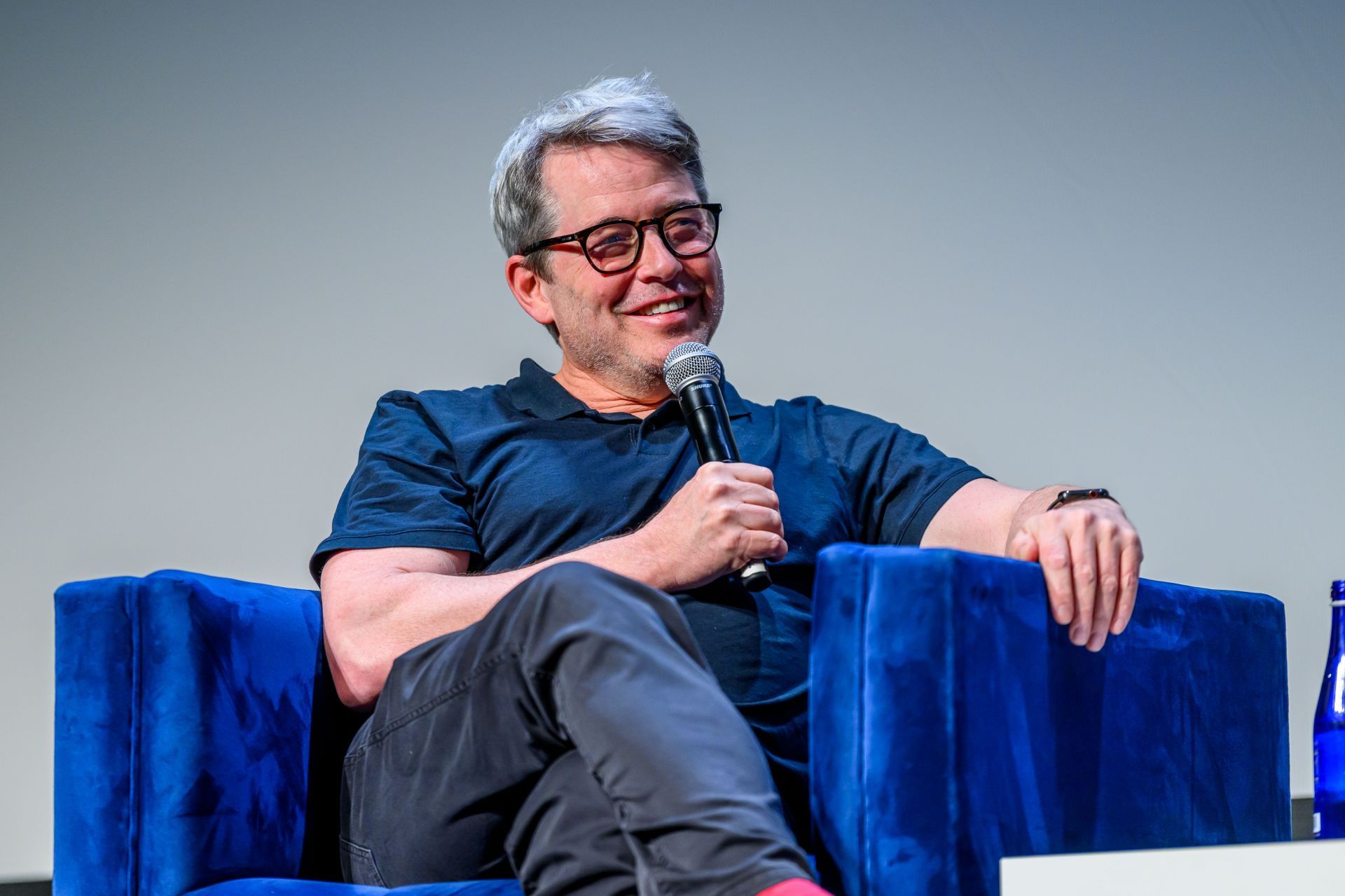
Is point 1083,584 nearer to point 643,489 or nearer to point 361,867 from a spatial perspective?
point 643,489

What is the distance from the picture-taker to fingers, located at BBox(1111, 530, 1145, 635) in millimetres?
1055

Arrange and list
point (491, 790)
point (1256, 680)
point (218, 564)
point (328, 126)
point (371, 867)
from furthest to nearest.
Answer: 1. point (328, 126)
2. point (218, 564)
3. point (1256, 680)
4. point (371, 867)
5. point (491, 790)

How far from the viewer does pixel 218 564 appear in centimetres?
207

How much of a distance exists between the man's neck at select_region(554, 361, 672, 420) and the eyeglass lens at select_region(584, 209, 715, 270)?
0.56 feet

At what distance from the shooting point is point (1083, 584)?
40.8 inches

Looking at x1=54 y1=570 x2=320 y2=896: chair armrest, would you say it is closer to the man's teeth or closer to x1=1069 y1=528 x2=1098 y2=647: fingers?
the man's teeth

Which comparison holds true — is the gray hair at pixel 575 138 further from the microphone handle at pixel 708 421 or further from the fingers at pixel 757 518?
the fingers at pixel 757 518

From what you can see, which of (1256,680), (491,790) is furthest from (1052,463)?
(491,790)

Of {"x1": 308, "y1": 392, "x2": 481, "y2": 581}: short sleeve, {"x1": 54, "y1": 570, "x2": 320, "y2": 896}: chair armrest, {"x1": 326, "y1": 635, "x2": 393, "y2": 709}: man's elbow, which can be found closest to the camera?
{"x1": 54, "y1": 570, "x2": 320, "y2": 896}: chair armrest

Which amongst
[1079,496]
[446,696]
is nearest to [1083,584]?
[1079,496]

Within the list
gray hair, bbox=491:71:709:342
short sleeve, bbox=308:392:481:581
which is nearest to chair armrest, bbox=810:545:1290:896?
short sleeve, bbox=308:392:481:581

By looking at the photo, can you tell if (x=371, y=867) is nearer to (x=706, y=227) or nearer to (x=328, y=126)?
(x=706, y=227)

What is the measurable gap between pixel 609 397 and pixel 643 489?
0.26m

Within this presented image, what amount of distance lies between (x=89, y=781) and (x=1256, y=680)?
1.21 meters
